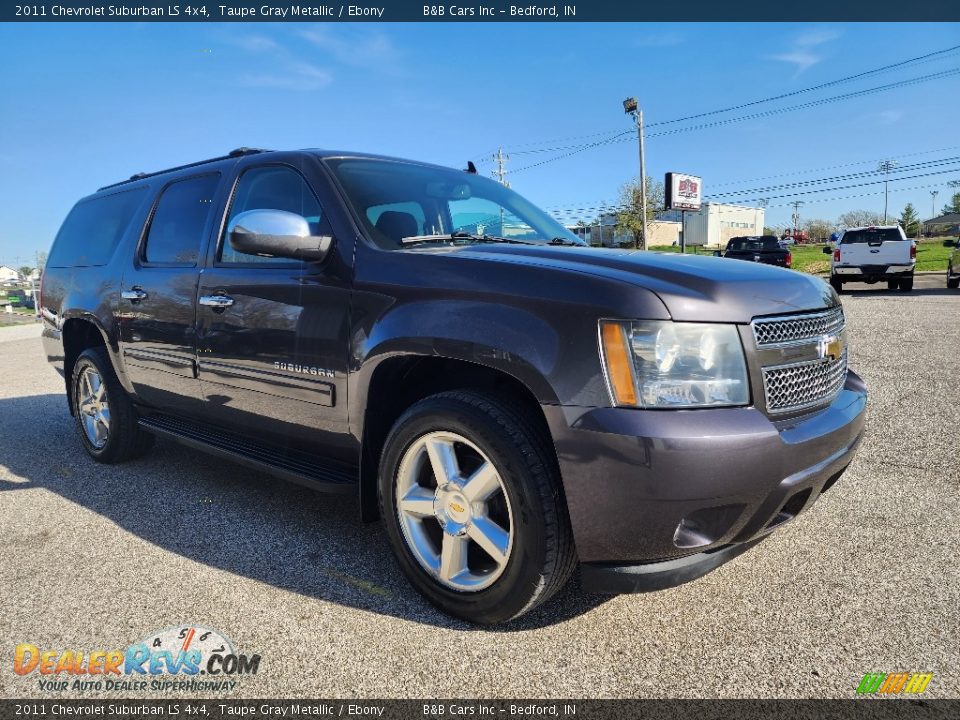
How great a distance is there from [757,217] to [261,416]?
13463cm

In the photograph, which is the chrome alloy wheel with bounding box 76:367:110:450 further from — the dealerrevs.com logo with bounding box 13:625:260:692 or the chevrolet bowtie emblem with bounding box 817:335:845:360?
the chevrolet bowtie emblem with bounding box 817:335:845:360

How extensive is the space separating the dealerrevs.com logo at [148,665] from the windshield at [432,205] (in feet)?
5.31

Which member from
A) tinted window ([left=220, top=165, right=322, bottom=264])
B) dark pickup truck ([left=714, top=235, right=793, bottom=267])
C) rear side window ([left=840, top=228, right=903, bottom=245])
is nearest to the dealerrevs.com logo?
tinted window ([left=220, top=165, right=322, bottom=264])

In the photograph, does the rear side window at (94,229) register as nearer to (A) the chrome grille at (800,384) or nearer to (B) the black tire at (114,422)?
(B) the black tire at (114,422)

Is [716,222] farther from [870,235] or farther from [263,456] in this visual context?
[263,456]

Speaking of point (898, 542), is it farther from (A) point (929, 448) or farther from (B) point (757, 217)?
(B) point (757, 217)

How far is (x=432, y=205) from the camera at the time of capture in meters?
3.28

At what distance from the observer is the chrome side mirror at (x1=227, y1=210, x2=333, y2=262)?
259cm

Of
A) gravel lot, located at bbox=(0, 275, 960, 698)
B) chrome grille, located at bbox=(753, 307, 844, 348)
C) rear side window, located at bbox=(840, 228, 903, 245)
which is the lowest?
gravel lot, located at bbox=(0, 275, 960, 698)

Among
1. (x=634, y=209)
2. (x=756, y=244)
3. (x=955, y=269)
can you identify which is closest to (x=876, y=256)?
(x=955, y=269)

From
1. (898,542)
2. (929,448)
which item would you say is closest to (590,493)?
(898,542)

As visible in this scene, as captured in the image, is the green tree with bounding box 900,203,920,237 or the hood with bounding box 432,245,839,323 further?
the green tree with bounding box 900,203,920,237

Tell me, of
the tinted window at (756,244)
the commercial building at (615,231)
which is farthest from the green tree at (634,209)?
the tinted window at (756,244)

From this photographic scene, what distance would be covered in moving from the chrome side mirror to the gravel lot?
1349 millimetres
